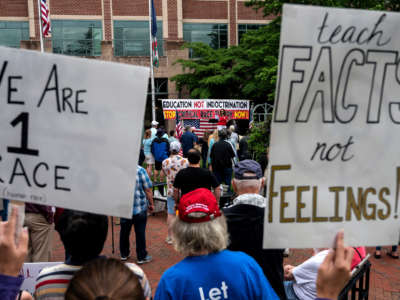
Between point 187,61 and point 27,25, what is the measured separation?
1157 centimetres

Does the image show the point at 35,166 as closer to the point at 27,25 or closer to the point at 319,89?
the point at 319,89

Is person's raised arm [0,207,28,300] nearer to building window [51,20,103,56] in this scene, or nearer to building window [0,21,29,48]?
building window [51,20,103,56]

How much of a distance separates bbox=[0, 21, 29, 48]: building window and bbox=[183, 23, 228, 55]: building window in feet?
36.0

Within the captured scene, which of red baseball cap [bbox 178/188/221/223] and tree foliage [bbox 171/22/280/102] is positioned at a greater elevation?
tree foliage [bbox 171/22/280/102]

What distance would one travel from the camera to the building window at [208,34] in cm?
2792

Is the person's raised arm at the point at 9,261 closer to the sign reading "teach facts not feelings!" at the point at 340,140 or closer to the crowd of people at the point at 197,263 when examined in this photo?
the crowd of people at the point at 197,263

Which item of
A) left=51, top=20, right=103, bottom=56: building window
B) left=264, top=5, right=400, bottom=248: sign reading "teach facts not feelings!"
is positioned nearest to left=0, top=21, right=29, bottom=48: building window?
left=51, top=20, right=103, bottom=56: building window

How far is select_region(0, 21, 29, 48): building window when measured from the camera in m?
26.6

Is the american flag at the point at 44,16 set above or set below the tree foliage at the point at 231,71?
above

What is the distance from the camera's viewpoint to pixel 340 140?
166 centimetres

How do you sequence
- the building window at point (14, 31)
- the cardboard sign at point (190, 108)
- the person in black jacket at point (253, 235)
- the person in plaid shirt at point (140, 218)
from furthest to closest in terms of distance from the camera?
the building window at point (14, 31)
the cardboard sign at point (190, 108)
the person in plaid shirt at point (140, 218)
the person in black jacket at point (253, 235)

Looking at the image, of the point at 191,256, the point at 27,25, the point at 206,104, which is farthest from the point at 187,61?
the point at 191,256

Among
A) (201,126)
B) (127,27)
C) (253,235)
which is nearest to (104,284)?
(253,235)

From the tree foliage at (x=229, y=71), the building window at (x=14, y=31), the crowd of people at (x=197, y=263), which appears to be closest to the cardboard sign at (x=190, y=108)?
the tree foliage at (x=229, y=71)
